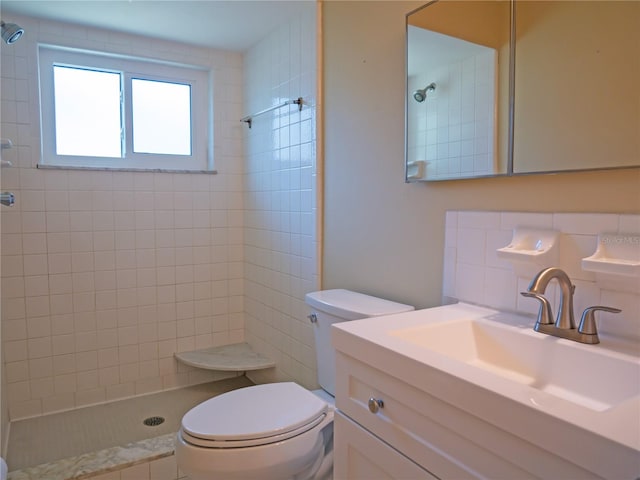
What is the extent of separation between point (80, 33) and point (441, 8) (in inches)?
76.5

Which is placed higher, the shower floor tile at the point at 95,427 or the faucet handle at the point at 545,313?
the faucet handle at the point at 545,313

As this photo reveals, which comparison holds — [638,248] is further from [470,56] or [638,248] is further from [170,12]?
[170,12]

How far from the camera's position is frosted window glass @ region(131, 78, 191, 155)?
105 inches

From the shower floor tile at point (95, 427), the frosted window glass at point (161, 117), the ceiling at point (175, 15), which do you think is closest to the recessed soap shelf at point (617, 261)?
the ceiling at point (175, 15)

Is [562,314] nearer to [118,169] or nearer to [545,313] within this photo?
[545,313]

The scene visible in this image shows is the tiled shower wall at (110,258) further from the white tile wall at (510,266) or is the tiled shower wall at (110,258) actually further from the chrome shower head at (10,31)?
the white tile wall at (510,266)

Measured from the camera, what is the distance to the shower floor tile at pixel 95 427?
79.8 inches

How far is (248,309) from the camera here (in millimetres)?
2875

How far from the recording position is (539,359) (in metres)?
1.03

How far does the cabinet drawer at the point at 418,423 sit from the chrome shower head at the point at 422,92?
2.90ft

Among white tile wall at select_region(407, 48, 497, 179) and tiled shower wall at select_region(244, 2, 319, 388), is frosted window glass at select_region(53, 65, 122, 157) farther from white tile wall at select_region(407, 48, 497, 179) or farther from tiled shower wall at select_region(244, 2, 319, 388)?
white tile wall at select_region(407, 48, 497, 179)

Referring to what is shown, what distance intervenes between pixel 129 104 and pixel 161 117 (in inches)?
7.5

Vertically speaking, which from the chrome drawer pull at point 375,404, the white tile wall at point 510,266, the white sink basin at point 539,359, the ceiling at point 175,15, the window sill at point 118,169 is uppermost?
the ceiling at point 175,15

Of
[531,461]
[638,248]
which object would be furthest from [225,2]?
[531,461]
